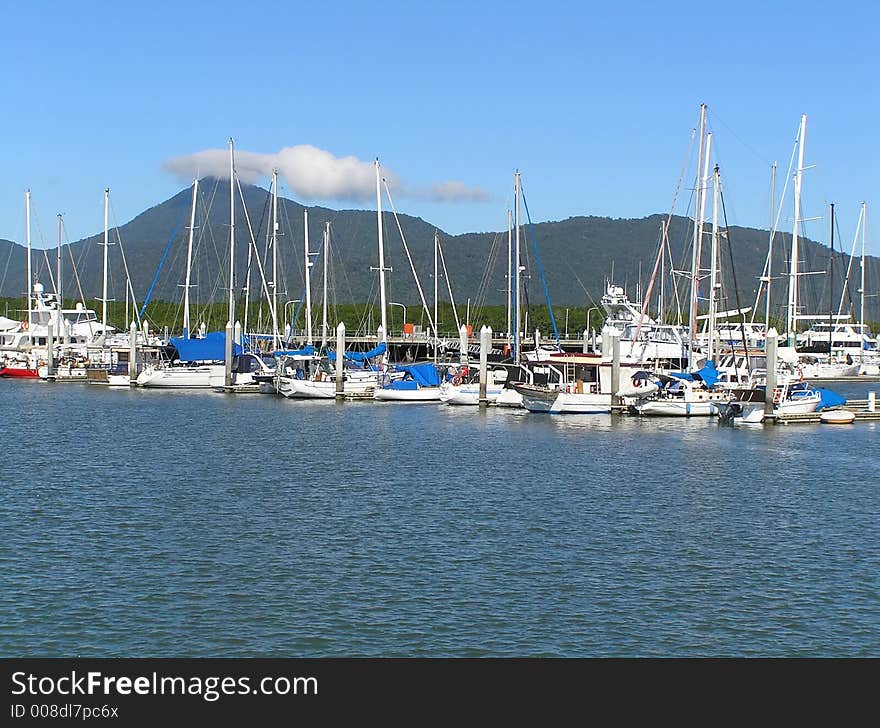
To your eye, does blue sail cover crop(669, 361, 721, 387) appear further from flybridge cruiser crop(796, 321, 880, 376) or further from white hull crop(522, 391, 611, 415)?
flybridge cruiser crop(796, 321, 880, 376)

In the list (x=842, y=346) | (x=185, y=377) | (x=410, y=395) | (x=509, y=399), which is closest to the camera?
(x=509, y=399)

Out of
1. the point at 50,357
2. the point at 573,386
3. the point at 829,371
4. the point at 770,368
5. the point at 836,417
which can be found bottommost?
the point at 836,417

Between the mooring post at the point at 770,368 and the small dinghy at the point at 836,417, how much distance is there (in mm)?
2766

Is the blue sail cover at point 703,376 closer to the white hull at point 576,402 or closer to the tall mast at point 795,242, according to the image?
the white hull at point 576,402

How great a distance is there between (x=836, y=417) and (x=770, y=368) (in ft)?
13.7

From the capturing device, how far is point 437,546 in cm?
2784

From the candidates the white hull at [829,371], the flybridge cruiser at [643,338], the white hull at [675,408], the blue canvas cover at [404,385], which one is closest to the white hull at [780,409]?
the white hull at [675,408]

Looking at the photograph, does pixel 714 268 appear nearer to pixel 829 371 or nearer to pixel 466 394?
pixel 466 394

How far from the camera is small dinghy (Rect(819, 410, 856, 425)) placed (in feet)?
191

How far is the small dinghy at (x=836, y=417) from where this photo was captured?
191 feet

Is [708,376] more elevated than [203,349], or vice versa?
[203,349]

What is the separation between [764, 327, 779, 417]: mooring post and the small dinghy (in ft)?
9.07

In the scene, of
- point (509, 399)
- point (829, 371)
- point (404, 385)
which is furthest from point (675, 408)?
point (829, 371)

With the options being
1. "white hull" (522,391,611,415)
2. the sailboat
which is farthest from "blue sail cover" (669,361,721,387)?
the sailboat
